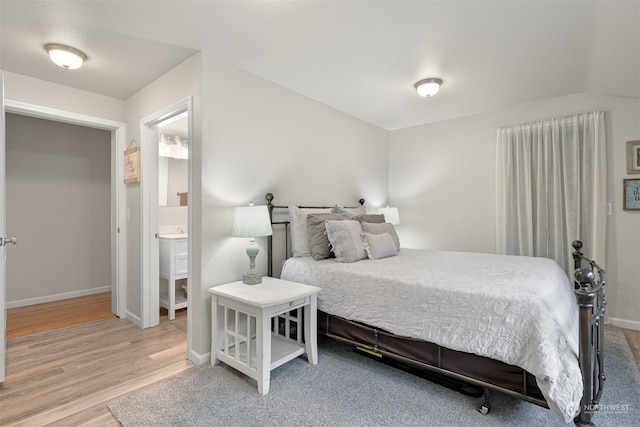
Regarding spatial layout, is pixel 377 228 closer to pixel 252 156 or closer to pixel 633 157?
pixel 252 156

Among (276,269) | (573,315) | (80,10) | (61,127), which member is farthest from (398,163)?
(61,127)

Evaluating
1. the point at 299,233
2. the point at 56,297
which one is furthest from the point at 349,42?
the point at 56,297

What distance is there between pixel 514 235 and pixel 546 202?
50 cm

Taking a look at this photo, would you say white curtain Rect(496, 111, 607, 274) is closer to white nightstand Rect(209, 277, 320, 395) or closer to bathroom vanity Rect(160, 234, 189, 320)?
white nightstand Rect(209, 277, 320, 395)

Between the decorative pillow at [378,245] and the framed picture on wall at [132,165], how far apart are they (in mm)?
2397

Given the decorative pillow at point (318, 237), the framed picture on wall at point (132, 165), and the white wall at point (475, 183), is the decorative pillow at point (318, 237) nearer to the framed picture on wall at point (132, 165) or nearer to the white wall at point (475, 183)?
the framed picture on wall at point (132, 165)

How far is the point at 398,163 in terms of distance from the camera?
4.79 m

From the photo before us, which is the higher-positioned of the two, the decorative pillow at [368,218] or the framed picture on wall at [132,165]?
the framed picture on wall at [132,165]

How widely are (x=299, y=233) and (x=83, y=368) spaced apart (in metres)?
1.99

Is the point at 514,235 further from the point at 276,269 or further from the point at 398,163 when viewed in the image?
the point at 276,269

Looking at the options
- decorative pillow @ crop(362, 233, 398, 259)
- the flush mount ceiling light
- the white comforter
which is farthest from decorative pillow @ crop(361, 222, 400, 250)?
the flush mount ceiling light

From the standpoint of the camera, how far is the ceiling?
1.88 metres

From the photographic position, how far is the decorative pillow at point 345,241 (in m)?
2.67

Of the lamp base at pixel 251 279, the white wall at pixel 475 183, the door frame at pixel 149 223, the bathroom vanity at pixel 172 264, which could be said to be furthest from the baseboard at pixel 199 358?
the white wall at pixel 475 183
